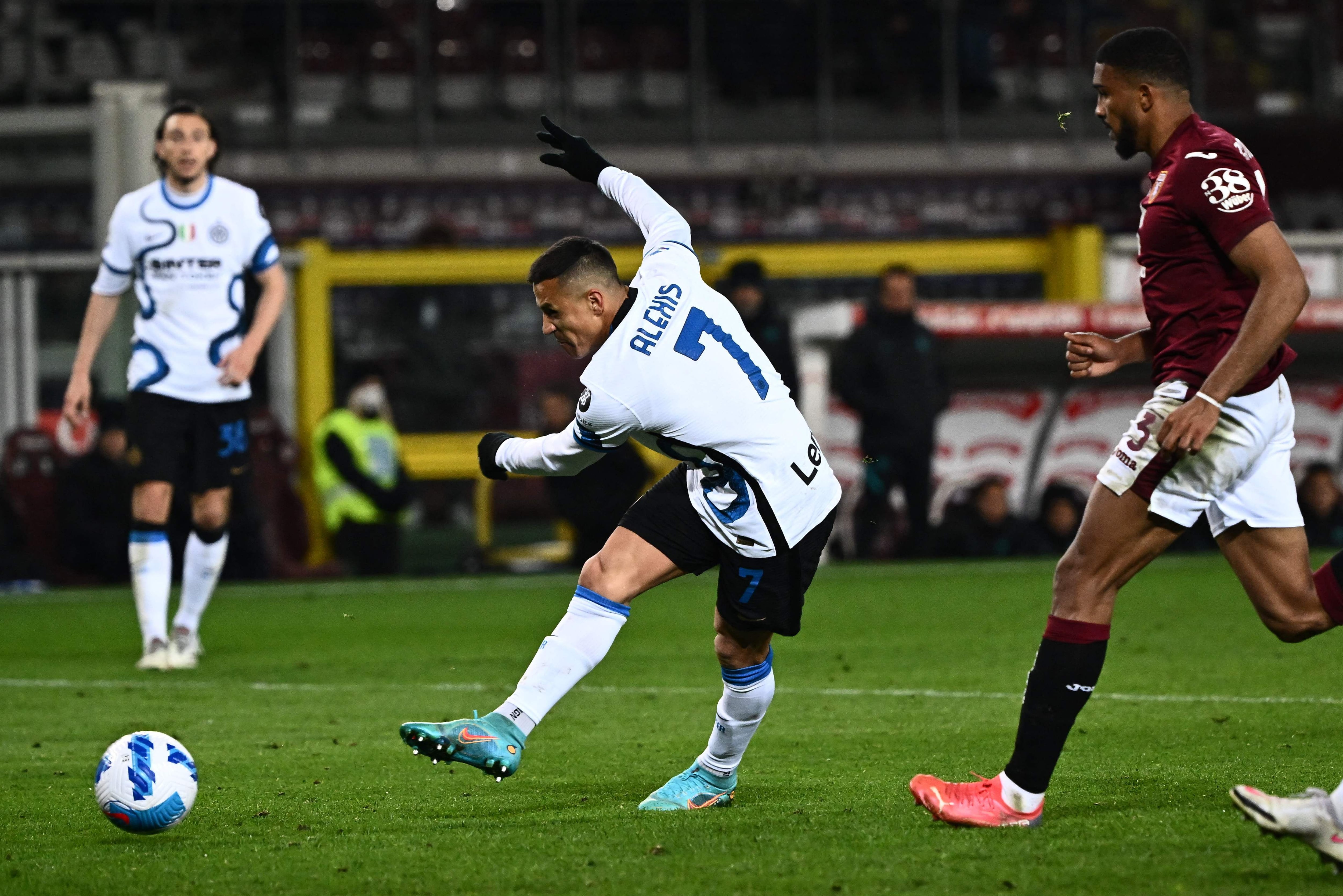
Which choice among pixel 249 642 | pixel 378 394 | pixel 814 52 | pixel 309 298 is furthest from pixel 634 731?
pixel 814 52

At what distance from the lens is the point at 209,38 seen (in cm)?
2942

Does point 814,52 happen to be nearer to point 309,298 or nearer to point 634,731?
point 309,298

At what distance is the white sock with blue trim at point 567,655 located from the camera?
4.29m

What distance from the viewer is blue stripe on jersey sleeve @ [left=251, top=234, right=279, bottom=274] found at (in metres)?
8.26

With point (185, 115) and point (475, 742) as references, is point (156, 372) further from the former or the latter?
point (475, 742)

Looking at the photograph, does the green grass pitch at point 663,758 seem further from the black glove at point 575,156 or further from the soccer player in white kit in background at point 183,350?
the black glove at point 575,156

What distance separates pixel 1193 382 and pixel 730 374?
1.10 metres

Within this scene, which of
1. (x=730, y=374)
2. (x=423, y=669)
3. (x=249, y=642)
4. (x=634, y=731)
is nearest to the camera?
(x=730, y=374)

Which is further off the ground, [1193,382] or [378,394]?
[1193,382]

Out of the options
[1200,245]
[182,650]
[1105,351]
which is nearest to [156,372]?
[182,650]

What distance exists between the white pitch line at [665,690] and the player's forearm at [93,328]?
4.42 feet

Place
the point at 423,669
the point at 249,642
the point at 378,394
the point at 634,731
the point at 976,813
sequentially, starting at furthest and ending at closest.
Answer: the point at 378,394, the point at 249,642, the point at 423,669, the point at 634,731, the point at 976,813

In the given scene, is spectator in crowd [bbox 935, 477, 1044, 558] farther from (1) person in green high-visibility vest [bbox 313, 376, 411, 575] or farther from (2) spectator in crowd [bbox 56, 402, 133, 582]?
(2) spectator in crowd [bbox 56, 402, 133, 582]

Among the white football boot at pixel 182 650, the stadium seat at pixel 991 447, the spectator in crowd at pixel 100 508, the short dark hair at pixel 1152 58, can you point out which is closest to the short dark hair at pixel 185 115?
the white football boot at pixel 182 650
